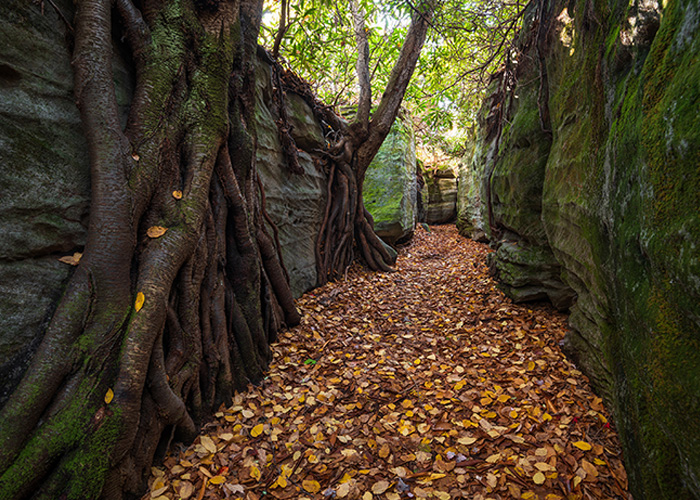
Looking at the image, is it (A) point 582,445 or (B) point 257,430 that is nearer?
(A) point 582,445

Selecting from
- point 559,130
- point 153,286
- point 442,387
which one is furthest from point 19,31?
point 559,130

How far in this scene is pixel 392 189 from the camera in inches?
318

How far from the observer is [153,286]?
1948 mm

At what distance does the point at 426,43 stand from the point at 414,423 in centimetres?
677

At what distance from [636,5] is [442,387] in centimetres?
292

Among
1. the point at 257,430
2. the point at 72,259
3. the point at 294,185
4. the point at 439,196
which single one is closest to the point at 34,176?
the point at 72,259

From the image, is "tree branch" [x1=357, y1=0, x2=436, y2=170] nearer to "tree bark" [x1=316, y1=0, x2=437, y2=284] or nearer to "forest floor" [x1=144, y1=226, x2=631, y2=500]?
"tree bark" [x1=316, y1=0, x2=437, y2=284]

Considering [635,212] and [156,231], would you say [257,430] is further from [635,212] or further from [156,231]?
[635,212]

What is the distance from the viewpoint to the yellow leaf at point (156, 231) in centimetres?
208

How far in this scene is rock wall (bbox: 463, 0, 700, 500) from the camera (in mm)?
1208

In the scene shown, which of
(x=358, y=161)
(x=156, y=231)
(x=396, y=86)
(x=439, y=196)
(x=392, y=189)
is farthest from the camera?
(x=439, y=196)

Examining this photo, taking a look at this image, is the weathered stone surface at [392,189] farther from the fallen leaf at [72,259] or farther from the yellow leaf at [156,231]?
the fallen leaf at [72,259]

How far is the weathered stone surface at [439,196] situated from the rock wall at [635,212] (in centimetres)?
955

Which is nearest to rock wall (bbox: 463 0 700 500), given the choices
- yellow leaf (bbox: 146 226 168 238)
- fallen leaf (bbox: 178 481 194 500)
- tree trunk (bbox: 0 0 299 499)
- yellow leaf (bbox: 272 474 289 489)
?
yellow leaf (bbox: 272 474 289 489)
